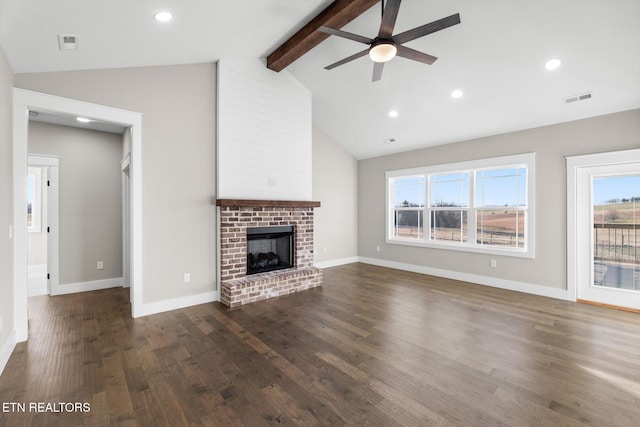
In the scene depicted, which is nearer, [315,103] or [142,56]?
[142,56]

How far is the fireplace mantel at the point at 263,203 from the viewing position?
4090 mm

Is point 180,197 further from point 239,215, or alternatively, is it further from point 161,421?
point 161,421

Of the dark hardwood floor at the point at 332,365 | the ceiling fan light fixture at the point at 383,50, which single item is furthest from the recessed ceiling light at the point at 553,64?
the dark hardwood floor at the point at 332,365

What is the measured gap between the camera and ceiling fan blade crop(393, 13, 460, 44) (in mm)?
2404

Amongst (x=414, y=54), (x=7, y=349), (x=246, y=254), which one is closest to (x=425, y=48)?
(x=414, y=54)

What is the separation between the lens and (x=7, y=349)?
2541mm

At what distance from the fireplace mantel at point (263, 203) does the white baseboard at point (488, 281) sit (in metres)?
2.61

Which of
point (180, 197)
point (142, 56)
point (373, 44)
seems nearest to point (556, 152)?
point (373, 44)

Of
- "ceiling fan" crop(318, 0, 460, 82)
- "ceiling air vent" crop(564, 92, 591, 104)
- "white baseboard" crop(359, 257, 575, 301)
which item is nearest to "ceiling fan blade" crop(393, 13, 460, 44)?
"ceiling fan" crop(318, 0, 460, 82)

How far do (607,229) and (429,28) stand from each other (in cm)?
390

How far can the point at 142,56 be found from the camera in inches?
133

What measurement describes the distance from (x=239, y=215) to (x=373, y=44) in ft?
9.33

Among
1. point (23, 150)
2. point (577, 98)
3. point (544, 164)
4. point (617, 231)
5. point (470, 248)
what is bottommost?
point (470, 248)

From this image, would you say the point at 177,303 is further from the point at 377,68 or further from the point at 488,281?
the point at 488,281
